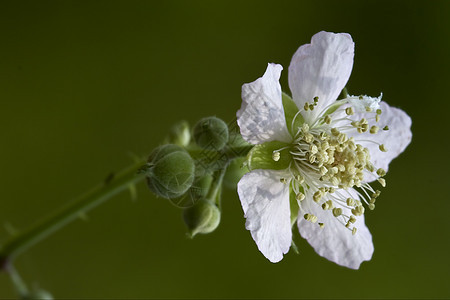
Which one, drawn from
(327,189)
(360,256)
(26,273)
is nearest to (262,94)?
(327,189)

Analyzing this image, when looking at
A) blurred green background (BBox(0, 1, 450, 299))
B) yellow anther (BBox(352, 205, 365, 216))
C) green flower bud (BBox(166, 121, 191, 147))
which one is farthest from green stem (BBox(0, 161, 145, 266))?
blurred green background (BBox(0, 1, 450, 299))

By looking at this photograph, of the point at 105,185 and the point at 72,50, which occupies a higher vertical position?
the point at 72,50

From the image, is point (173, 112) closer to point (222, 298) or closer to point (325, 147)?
point (222, 298)

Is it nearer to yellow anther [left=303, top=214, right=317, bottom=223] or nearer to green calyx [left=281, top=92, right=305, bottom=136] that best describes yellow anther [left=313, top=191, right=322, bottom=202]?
yellow anther [left=303, top=214, right=317, bottom=223]

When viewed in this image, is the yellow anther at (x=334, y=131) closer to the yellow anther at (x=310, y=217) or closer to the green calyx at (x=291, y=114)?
the green calyx at (x=291, y=114)

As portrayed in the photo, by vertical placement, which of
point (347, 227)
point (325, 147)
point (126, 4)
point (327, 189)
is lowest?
point (347, 227)

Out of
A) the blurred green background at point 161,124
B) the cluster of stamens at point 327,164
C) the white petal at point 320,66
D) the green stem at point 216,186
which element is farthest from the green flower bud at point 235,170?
the blurred green background at point 161,124
